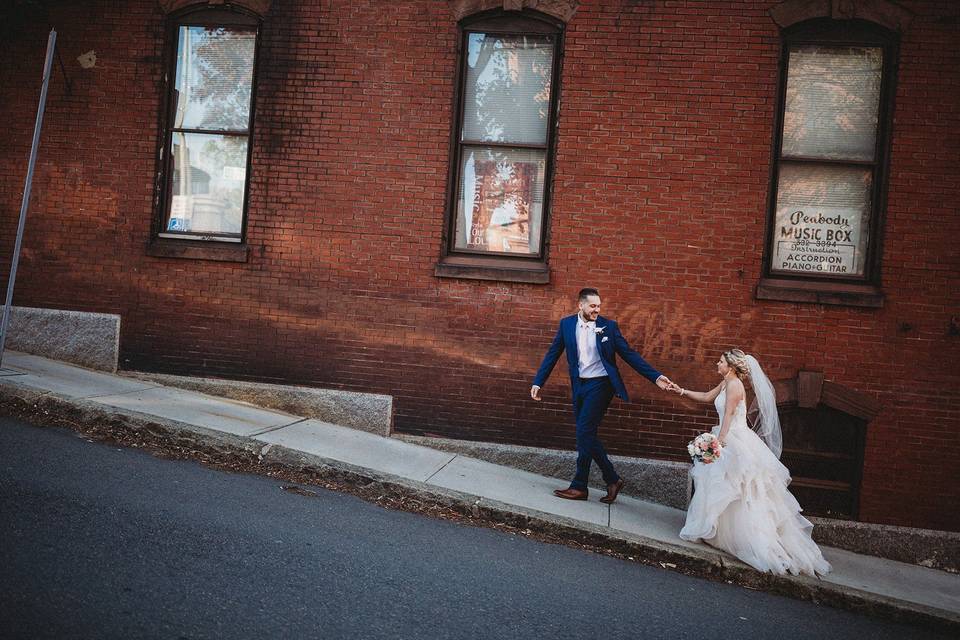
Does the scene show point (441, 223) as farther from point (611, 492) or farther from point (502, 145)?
point (611, 492)

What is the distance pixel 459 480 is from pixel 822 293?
4.33m

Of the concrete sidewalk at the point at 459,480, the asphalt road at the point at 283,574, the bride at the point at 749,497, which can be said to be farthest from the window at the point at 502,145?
the asphalt road at the point at 283,574

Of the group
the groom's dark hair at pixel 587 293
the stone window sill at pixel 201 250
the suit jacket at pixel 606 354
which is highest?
the stone window sill at pixel 201 250

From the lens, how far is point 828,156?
24.6ft

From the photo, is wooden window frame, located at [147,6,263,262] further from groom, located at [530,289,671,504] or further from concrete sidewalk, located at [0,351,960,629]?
groom, located at [530,289,671,504]

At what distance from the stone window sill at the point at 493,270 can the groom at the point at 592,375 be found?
108 centimetres

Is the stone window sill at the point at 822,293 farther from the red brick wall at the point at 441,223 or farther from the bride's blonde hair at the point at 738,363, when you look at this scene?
the bride's blonde hair at the point at 738,363

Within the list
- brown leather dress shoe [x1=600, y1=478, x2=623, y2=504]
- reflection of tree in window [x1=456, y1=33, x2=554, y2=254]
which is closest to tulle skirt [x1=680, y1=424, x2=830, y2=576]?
brown leather dress shoe [x1=600, y1=478, x2=623, y2=504]

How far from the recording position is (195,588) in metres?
3.76

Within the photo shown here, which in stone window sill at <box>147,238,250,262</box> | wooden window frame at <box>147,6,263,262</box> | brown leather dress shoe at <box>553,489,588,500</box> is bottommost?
brown leather dress shoe at <box>553,489,588,500</box>

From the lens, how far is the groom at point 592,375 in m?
6.42

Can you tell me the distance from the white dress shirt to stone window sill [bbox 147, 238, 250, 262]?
412 centimetres

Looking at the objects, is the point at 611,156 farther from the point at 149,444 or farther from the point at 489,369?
the point at 149,444

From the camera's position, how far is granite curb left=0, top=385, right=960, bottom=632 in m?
5.19
